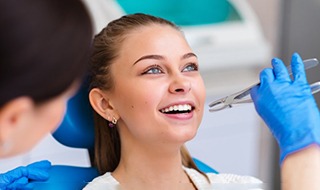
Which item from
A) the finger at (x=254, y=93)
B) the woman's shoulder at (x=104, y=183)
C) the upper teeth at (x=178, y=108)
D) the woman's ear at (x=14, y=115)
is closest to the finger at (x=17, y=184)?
the woman's shoulder at (x=104, y=183)

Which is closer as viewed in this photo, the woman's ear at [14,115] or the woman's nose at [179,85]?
the woman's ear at [14,115]

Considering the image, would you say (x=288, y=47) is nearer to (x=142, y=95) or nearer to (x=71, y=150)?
(x=71, y=150)

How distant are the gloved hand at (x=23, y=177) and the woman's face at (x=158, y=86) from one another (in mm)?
255

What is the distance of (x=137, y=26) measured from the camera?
4.54 ft

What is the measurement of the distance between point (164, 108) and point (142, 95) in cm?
6

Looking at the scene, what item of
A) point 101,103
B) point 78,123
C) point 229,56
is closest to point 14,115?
point 101,103

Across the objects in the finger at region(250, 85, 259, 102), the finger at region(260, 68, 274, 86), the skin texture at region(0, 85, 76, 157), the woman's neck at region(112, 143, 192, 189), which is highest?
the skin texture at region(0, 85, 76, 157)

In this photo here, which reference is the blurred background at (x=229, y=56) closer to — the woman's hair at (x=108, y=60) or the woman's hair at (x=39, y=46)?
the woman's hair at (x=108, y=60)

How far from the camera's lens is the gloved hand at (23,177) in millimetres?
1438

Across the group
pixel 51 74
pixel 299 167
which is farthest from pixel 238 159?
pixel 51 74

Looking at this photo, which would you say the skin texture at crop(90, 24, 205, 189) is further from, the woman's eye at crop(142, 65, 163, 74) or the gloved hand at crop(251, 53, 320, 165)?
the gloved hand at crop(251, 53, 320, 165)

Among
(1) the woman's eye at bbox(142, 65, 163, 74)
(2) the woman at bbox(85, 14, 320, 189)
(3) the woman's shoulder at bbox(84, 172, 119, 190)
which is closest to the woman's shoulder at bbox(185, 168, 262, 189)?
(2) the woman at bbox(85, 14, 320, 189)

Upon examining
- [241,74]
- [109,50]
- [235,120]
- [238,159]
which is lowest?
→ [238,159]

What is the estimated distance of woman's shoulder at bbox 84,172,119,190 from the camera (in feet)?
4.60
